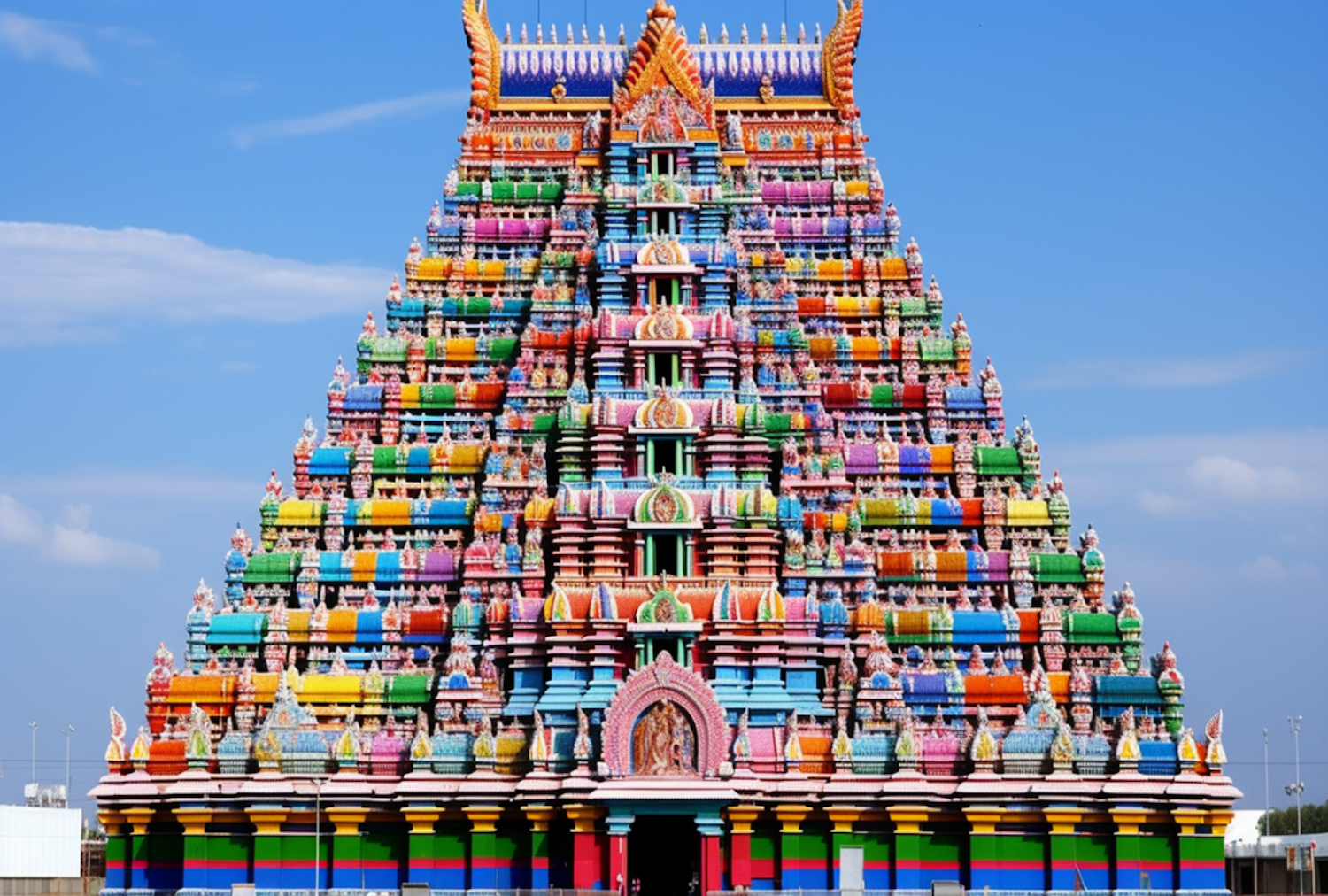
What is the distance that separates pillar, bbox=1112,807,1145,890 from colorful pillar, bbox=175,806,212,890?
82.4ft

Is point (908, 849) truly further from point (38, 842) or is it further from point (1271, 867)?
point (38, 842)

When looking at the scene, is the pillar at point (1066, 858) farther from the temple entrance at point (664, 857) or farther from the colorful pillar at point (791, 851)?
the temple entrance at point (664, 857)

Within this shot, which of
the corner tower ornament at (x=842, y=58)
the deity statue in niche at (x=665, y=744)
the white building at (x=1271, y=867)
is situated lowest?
the white building at (x=1271, y=867)

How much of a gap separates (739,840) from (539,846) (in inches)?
215

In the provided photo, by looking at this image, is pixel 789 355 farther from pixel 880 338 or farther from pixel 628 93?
pixel 628 93

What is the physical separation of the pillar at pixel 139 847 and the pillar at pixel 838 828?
19.3 metres

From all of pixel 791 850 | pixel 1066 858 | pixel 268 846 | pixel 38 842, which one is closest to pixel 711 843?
pixel 791 850

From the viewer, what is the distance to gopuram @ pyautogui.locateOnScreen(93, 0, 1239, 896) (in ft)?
250

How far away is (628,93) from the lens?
92.1m

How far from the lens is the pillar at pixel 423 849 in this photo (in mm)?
76875

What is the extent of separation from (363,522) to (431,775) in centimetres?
1024

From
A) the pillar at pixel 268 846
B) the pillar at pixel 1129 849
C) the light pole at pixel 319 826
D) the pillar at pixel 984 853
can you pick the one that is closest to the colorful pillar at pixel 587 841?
the light pole at pixel 319 826

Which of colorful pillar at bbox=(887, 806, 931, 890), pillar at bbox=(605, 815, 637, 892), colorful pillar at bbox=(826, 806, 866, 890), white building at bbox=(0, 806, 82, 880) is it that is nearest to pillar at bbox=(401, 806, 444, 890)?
pillar at bbox=(605, 815, 637, 892)

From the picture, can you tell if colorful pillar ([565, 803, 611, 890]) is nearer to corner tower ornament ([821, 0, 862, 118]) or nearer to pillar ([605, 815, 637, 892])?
pillar ([605, 815, 637, 892])
